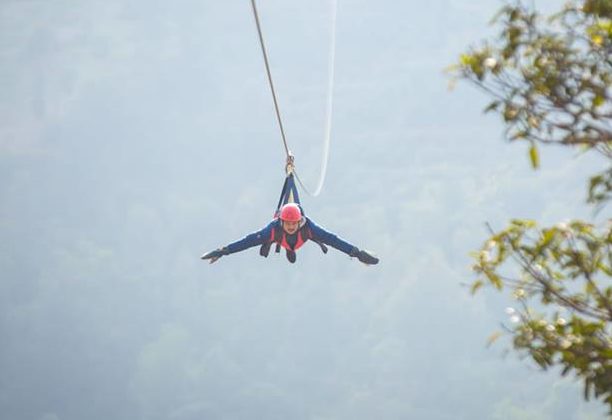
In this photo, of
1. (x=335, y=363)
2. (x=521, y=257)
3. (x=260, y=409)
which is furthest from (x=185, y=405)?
(x=521, y=257)

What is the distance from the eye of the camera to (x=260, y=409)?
7224 inches

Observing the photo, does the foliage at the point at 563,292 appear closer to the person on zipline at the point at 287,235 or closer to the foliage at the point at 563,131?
the foliage at the point at 563,131

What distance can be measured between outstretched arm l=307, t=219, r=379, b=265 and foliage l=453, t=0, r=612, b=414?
303 inches

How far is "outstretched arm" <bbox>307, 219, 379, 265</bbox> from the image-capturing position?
594 inches

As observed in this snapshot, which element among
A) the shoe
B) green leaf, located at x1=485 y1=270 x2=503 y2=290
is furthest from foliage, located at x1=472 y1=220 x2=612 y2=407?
the shoe

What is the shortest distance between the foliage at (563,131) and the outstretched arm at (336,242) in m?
7.71

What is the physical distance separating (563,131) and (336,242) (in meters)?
8.29

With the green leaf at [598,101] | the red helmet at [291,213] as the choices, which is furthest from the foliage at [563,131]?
the red helmet at [291,213]

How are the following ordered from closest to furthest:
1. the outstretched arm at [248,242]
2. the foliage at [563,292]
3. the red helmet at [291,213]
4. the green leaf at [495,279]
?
the foliage at [563,292] → the green leaf at [495,279] → the red helmet at [291,213] → the outstretched arm at [248,242]

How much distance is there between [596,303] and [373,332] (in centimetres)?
19271

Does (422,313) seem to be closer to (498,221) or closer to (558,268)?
(498,221)

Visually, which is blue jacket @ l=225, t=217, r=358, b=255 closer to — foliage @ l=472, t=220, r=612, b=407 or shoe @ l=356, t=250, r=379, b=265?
shoe @ l=356, t=250, r=379, b=265

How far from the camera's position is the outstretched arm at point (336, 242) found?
15.1 meters

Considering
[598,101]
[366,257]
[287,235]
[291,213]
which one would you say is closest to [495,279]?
[598,101]
